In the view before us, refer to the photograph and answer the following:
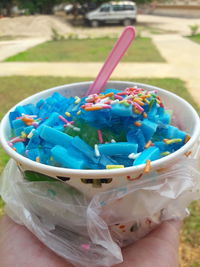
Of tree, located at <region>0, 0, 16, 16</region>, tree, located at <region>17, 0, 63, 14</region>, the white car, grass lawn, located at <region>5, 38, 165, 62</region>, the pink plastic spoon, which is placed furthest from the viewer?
tree, located at <region>0, 0, 16, 16</region>

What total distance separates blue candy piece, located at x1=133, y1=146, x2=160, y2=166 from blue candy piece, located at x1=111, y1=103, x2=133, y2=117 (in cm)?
10

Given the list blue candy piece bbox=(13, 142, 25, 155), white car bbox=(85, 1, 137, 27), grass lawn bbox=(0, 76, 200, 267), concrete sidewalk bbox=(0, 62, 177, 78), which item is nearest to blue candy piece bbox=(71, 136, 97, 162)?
blue candy piece bbox=(13, 142, 25, 155)

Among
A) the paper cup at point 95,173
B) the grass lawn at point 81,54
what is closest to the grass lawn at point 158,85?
the paper cup at point 95,173

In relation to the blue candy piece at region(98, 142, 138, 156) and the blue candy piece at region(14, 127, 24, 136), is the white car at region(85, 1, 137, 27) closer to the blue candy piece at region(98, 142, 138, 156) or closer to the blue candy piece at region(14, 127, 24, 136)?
the blue candy piece at region(14, 127, 24, 136)

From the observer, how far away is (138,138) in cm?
70

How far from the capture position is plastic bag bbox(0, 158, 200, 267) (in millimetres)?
694

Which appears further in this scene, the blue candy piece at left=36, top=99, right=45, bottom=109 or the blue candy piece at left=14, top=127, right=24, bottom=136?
the blue candy piece at left=36, top=99, right=45, bottom=109

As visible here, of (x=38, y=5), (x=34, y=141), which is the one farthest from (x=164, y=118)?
(x=38, y=5)

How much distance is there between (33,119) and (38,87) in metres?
2.51

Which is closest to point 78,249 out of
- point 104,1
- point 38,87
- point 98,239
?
point 98,239

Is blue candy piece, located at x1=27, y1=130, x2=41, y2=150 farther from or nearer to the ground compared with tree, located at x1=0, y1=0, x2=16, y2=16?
farther from the ground

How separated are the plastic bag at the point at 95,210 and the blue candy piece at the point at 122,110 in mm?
165

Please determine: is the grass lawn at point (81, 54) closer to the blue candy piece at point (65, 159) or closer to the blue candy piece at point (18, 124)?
the blue candy piece at point (18, 124)

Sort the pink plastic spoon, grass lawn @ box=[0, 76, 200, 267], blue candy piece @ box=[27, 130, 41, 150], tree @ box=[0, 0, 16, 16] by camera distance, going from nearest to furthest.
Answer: blue candy piece @ box=[27, 130, 41, 150], the pink plastic spoon, grass lawn @ box=[0, 76, 200, 267], tree @ box=[0, 0, 16, 16]
